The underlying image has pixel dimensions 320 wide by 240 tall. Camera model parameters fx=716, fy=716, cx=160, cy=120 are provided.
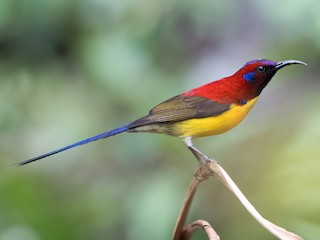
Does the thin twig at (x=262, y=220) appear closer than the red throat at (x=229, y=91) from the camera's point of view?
Yes

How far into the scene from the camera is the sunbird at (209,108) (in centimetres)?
123

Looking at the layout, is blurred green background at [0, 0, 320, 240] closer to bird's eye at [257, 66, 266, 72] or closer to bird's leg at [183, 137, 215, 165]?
bird's leg at [183, 137, 215, 165]

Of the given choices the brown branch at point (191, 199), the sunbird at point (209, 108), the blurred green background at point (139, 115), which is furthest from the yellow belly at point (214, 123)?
the blurred green background at point (139, 115)

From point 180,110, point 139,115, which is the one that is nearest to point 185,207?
point 180,110

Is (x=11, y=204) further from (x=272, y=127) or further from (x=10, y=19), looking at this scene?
(x=10, y=19)

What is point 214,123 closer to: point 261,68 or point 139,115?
point 261,68

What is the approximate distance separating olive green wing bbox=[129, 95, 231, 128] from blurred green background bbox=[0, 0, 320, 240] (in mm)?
419

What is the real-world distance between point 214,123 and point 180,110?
0.11m

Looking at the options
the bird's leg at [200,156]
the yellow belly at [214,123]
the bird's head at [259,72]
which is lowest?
the bird's leg at [200,156]

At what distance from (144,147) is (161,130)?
3.14ft

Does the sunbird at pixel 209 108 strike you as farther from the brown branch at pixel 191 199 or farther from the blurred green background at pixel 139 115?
the blurred green background at pixel 139 115

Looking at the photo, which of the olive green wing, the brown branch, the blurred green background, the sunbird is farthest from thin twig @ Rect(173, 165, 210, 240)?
the blurred green background

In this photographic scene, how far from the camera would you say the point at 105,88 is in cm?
265

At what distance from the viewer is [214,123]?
1.31 metres
